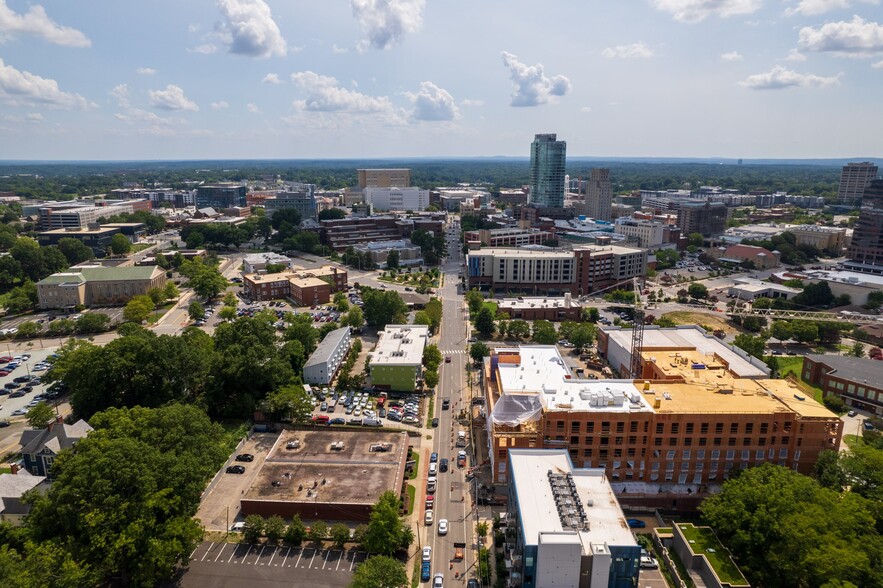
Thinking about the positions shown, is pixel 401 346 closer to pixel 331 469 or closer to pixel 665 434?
pixel 331 469

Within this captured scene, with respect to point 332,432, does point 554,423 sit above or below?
above

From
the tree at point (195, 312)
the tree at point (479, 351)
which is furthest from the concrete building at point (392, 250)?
the tree at point (479, 351)

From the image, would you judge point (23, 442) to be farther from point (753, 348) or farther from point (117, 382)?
point (753, 348)

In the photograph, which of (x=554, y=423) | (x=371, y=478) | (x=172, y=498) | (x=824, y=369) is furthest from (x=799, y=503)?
(x=172, y=498)

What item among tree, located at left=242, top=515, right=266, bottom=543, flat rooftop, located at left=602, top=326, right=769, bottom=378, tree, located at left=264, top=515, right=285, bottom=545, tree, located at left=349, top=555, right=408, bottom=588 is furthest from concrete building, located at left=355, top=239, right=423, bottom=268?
tree, located at left=349, top=555, right=408, bottom=588

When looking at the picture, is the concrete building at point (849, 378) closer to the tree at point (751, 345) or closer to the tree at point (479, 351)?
the tree at point (751, 345)

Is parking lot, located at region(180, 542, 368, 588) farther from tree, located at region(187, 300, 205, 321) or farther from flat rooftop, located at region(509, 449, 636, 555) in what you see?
tree, located at region(187, 300, 205, 321)
